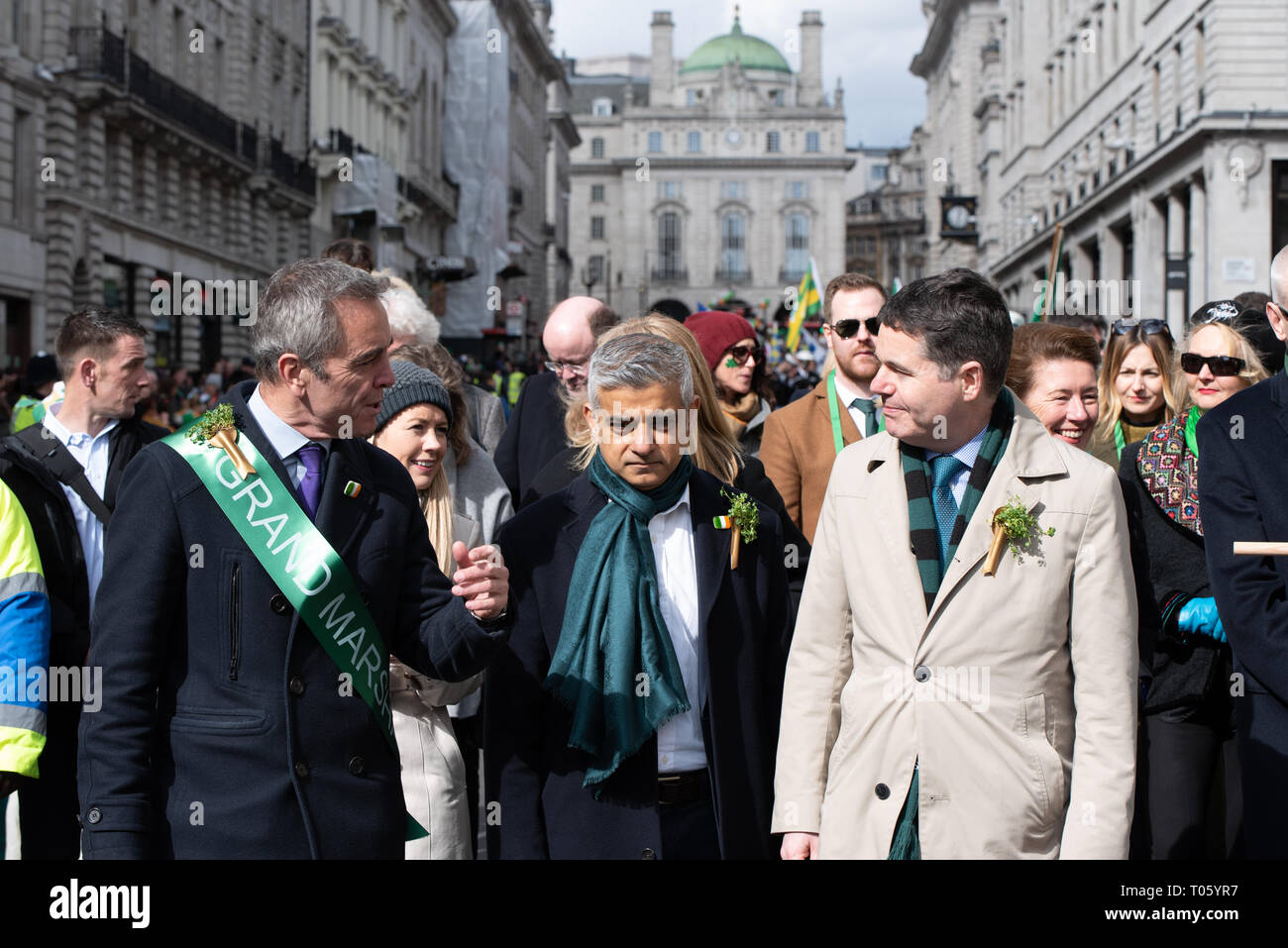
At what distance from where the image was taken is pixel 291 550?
374 cm

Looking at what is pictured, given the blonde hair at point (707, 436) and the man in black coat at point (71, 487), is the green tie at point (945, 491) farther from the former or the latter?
the man in black coat at point (71, 487)

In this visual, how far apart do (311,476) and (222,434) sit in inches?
9.7

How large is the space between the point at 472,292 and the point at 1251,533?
54.9 m

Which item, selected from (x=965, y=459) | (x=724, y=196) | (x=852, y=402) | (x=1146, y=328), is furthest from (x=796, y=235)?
(x=965, y=459)

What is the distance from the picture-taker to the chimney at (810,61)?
141 metres

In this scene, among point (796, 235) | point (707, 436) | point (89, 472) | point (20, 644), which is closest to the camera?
point (20, 644)

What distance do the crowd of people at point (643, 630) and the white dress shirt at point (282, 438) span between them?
0.01 metres

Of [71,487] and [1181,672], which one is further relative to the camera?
[71,487]

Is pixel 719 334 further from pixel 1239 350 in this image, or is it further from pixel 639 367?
pixel 639 367

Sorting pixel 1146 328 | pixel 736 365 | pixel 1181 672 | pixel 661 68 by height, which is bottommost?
pixel 1181 672

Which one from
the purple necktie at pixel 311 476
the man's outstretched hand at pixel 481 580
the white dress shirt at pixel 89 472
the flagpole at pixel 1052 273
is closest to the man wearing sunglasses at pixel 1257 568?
the man's outstretched hand at pixel 481 580
